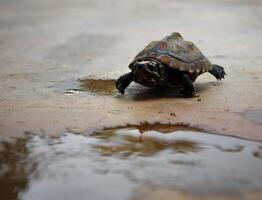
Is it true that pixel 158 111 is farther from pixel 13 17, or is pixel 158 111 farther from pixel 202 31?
pixel 13 17

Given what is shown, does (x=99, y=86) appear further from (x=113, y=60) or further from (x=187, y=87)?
(x=113, y=60)

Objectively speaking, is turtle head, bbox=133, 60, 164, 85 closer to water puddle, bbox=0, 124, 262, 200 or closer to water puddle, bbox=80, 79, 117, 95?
water puddle, bbox=80, 79, 117, 95

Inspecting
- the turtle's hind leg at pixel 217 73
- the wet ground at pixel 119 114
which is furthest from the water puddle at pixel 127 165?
the turtle's hind leg at pixel 217 73

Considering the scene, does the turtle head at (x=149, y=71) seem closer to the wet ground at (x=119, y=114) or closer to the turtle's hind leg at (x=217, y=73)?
the wet ground at (x=119, y=114)

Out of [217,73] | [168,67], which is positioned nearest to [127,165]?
[168,67]

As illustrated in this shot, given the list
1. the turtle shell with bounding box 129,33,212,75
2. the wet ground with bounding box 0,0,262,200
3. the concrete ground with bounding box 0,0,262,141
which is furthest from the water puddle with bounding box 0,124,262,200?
the turtle shell with bounding box 129,33,212,75
